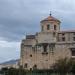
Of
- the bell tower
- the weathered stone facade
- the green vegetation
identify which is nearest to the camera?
the green vegetation

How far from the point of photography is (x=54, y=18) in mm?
72312

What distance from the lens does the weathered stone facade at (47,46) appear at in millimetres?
68875

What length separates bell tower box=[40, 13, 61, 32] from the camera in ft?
234

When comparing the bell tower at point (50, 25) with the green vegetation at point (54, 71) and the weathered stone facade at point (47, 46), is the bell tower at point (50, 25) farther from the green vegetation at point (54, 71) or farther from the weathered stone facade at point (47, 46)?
the green vegetation at point (54, 71)

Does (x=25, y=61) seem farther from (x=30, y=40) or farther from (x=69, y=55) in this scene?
(x=69, y=55)

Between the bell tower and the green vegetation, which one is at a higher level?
the bell tower

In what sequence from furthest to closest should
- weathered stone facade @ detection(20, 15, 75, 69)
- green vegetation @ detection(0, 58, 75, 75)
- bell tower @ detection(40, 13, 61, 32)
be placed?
bell tower @ detection(40, 13, 61, 32) → weathered stone facade @ detection(20, 15, 75, 69) → green vegetation @ detection(0, 58, 75, 75)

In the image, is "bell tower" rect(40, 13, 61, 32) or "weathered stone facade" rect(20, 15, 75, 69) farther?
"bell tower" rect(40, 13, 61, 32)

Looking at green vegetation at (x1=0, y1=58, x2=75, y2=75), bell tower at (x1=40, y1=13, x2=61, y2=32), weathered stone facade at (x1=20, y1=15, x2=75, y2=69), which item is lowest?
green vegetation at (x1=0, y1=58, x2=75, y2=75)

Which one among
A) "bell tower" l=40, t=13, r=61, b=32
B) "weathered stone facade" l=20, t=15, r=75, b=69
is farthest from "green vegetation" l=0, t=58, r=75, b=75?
"bell tower" l=40, t=13, r=61, b=32

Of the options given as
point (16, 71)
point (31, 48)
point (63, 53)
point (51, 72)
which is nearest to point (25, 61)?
point (31, 48)

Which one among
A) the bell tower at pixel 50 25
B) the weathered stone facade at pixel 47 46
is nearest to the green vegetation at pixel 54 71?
the weathered stone facade at pixel 47 46

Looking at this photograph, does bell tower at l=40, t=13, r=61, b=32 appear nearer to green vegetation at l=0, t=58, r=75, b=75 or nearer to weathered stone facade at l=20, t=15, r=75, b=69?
weathered stone facade at l=20, t=15, r=75, b=69

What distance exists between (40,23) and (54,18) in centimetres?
330
